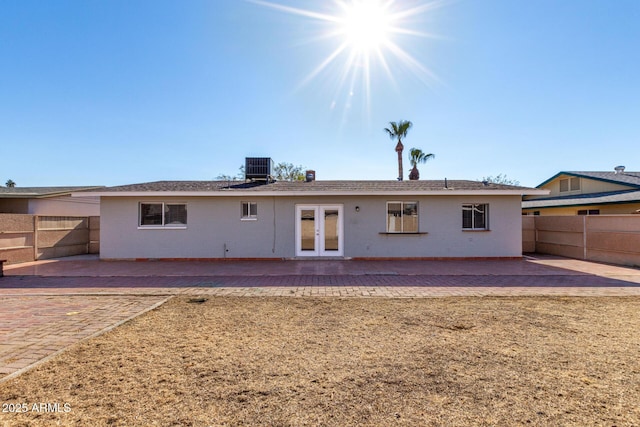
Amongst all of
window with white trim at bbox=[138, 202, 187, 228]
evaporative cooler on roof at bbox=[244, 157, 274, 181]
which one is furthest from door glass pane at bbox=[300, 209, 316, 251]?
window with white trim at bbox=[138, 202, 187, 228]

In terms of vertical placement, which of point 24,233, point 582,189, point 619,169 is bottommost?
point 24,233

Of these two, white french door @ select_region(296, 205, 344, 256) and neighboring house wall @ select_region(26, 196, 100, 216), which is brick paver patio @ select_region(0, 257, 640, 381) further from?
neighboring house wall @ select_region(26, 196, 100, 216)

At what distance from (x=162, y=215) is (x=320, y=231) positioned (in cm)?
652

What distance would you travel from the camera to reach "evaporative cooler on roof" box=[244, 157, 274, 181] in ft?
50.4

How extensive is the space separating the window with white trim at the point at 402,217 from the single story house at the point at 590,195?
7.15 metres

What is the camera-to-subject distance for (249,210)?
1294cm

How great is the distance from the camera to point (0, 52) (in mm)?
11445

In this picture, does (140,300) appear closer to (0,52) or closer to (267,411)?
(267,411)

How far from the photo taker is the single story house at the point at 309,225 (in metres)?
12.8

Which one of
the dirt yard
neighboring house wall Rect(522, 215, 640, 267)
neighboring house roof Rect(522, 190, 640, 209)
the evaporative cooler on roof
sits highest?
the evaporative cooler on roof

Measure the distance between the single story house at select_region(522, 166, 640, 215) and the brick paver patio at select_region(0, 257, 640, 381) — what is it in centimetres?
717

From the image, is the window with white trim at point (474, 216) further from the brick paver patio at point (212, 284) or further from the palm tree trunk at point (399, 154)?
the palm tree trunk at point (399, 154)

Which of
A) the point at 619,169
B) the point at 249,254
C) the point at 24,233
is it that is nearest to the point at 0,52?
the point at 24,233

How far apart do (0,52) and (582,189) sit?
3178 cm
